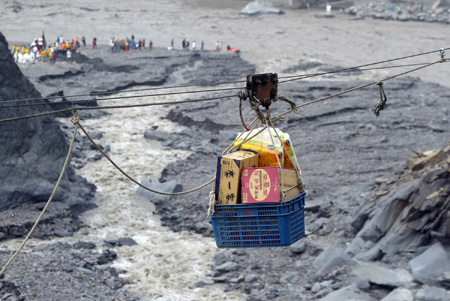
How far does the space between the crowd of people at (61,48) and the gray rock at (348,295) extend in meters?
24.2

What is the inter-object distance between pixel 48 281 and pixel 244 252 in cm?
473

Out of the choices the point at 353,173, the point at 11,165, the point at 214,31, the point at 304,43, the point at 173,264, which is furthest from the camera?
the point at 214,31

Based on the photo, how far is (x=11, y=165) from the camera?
16.5 m

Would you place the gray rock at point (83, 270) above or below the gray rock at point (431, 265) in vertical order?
below

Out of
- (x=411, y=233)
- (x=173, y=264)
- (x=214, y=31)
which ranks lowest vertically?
(x=173, y=264)

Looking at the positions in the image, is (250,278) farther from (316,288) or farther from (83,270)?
(83,270)

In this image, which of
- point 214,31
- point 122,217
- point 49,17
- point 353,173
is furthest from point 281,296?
point 49,17

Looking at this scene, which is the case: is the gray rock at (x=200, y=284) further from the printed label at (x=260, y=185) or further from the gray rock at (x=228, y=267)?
the printed label at (x=260, y=185)

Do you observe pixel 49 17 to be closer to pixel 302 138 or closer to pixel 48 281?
pixel 302 138

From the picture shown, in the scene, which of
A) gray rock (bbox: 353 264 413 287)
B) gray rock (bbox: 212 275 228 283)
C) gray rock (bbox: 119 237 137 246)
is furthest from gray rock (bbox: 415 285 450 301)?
gray rock (bbox: 119 237 137 246)

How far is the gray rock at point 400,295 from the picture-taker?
11.0 meters

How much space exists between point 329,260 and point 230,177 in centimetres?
689

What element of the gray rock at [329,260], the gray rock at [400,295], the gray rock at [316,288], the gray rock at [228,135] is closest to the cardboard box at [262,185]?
the gray rock at [400,295]

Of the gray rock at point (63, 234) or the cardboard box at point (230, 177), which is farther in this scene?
the gray rock at point (63, 234)
